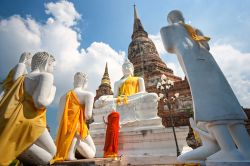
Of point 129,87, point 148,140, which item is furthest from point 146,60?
point 148,140

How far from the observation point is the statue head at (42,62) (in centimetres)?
257

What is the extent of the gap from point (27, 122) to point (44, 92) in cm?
38

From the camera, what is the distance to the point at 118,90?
6.77 meters

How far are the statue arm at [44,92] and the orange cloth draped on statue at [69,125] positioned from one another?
0.90 m

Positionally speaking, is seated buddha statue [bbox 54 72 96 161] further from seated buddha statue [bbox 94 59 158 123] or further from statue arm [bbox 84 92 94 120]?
seated buddha statue [bbox 94 59 158 123]

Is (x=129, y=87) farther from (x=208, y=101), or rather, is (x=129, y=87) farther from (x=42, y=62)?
(x=208, y=101)

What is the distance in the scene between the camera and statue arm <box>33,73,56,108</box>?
2.16 m

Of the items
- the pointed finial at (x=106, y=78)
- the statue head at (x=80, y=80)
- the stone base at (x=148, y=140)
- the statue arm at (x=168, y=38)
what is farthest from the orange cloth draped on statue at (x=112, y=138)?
the pointed finial at (x=106, y=78)

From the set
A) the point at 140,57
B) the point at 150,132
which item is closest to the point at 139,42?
the point at 140,57

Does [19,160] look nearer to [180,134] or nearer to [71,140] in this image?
[71,140]

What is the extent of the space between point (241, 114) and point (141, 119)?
137 inches

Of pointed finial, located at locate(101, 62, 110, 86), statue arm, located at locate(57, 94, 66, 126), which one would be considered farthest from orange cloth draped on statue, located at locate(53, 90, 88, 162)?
pointed finial, located at locate(101, 62, 110, 86)

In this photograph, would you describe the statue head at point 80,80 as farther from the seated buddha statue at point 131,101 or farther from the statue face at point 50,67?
the seated buddha statue at point 131,101

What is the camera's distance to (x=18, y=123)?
197cm
